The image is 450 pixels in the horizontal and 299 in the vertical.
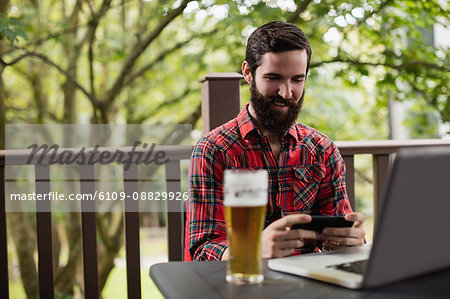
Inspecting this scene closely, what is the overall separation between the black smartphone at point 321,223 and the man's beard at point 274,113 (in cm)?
67

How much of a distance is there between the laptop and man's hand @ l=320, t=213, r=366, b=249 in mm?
188

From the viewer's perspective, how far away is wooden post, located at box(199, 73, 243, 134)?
2096 millimetres

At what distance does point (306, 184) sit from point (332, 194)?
0.11 meters

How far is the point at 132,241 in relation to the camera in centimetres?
202

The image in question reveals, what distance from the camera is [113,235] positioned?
4738mm

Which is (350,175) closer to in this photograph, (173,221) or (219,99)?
(219,99)

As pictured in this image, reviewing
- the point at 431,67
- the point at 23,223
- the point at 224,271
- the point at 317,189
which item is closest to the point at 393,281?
the point at 224,271

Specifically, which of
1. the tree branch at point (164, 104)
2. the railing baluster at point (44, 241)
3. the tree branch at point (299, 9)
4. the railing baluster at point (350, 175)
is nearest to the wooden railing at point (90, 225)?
the railing baluster at point (44, 241)

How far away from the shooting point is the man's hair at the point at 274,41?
1.65 meters

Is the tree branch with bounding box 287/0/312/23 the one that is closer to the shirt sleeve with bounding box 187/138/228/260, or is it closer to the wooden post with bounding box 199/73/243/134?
the wooden post with bounding box 199/73/243/134

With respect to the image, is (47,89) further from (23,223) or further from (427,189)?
(427,189)

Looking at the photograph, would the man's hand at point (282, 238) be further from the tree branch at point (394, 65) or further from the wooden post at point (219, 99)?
the tree branch at point (394, 65)

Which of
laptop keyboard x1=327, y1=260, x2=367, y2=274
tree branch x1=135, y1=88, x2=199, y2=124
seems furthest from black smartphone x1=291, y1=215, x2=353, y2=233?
tree branch x1=135, y1=88, x2=199, y2=124

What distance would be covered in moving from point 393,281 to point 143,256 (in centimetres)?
613
